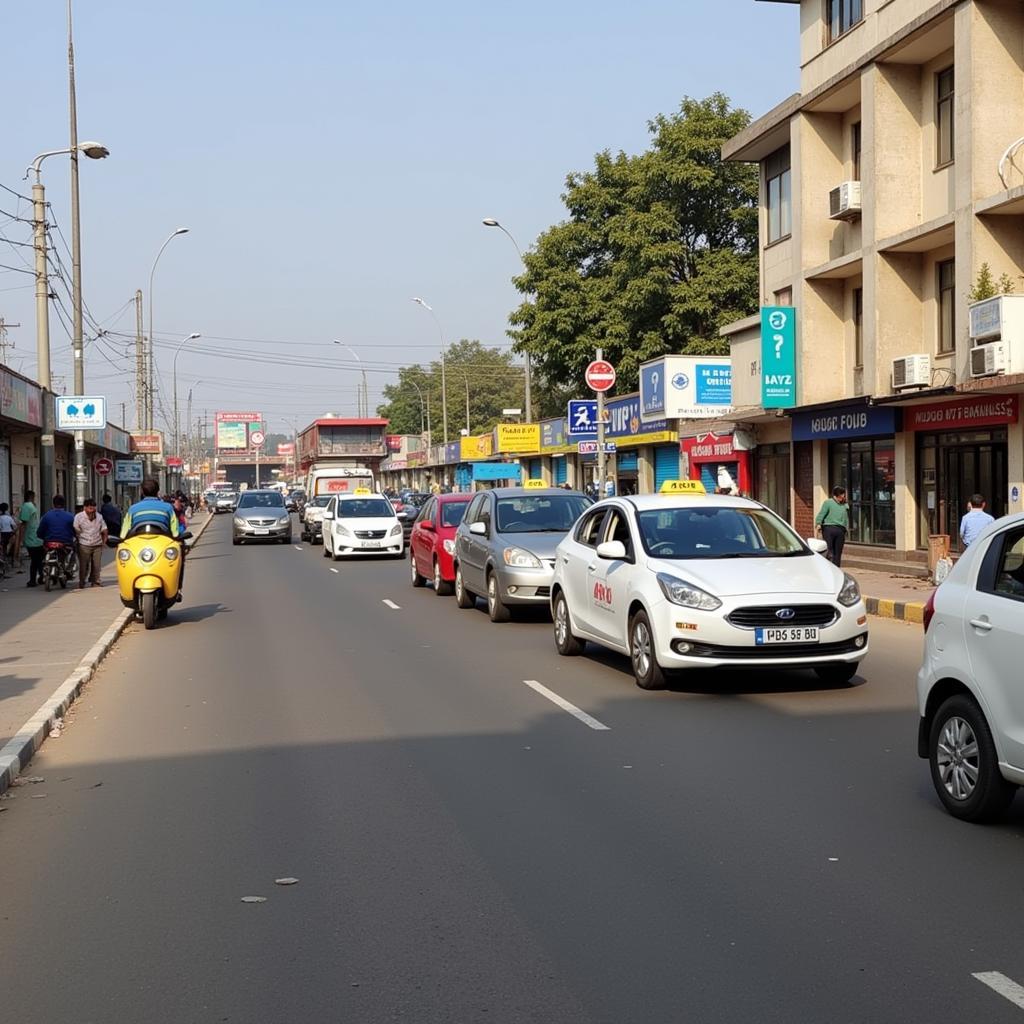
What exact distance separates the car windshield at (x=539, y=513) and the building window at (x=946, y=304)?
9454 millimetres

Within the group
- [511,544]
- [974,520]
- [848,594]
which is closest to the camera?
[848,594]

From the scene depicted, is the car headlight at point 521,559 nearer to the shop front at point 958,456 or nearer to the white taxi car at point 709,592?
the white taxi car at point 709,592

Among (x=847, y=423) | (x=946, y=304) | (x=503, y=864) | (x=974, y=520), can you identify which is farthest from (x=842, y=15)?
(x=503, y=864)

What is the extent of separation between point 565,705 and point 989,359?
40.8ft

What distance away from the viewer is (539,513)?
17.6m

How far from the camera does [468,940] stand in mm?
4730

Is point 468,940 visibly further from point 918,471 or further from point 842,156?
point 842,156

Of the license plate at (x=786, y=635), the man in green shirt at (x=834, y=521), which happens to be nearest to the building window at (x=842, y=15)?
the man in green shirt at (x=834, y=521)

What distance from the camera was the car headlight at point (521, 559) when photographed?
16.1 metres

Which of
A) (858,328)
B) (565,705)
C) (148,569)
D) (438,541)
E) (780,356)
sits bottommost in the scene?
(565,705)

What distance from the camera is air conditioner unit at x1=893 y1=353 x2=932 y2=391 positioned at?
883 inches

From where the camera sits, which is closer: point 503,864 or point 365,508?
point 503,864

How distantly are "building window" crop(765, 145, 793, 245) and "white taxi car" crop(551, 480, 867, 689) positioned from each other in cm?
1832

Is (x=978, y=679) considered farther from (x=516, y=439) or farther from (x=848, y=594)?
(x=516, y=439)
